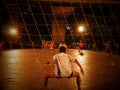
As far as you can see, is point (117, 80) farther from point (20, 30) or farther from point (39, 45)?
point (20, 30)

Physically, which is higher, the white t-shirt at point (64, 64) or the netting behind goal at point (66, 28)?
the netting behind goal at point (66, 28)

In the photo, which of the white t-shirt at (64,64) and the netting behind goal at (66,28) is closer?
the white t-shirt at (64,64)

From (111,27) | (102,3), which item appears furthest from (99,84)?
(111,27)

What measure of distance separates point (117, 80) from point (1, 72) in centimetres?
438

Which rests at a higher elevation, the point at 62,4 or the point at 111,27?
the point at 111,27

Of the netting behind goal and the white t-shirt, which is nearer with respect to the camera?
the white t-shirt

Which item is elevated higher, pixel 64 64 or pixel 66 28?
pixel 66 28

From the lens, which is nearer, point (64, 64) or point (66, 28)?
point (64, 64)

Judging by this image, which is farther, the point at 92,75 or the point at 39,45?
the point at 39,45

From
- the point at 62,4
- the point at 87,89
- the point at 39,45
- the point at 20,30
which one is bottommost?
the point at 87,89

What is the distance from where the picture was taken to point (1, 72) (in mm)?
10969

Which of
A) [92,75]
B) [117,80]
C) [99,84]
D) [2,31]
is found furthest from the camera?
[2,31]

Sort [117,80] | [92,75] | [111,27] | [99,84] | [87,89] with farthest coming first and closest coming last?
[111,27] → [92,75] → [117,80] → [99,84] → [87,89]

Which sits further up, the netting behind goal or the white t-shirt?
the netting behind goal
